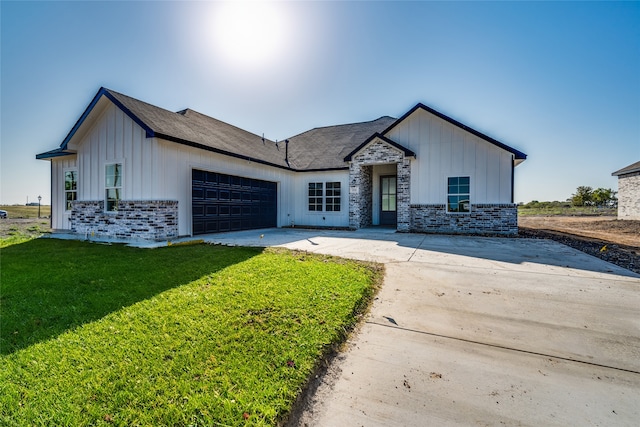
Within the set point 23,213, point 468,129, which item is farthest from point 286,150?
point 23,213

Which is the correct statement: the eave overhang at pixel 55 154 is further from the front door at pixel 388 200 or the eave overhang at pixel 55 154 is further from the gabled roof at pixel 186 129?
the front door at pixel 388 200

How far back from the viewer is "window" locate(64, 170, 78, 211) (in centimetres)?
1250

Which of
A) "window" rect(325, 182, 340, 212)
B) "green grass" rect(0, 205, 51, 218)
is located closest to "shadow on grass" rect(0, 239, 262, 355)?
"window" rect(325, 182, 340, 212)

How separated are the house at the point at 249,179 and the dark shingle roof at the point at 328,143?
0.52 ft

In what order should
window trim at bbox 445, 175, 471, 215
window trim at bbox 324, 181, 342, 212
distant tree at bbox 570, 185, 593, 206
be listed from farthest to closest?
distant tree at bbox 570, 185, 593, 206, window trim at bbox 324, 181, 342, 212, window trim at bbox 445, 175, 471, 215

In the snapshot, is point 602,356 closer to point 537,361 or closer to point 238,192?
point 537,361

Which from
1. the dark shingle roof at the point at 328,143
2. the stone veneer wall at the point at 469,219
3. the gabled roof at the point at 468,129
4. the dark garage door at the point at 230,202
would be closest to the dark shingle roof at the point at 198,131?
the dark garage door at the point at 230,202

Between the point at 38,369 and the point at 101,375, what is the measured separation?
0.59m

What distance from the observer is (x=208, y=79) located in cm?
1245

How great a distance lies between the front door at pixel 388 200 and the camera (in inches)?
634

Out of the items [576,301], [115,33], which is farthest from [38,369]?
[115,33]

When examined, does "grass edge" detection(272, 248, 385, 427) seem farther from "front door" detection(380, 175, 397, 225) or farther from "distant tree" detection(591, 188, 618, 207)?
"distant tree" detection(591, 188, 618, 207)

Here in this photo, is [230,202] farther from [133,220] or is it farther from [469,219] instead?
[469,219]

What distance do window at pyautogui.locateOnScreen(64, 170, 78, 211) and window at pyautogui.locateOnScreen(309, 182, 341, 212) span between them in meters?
11.3
